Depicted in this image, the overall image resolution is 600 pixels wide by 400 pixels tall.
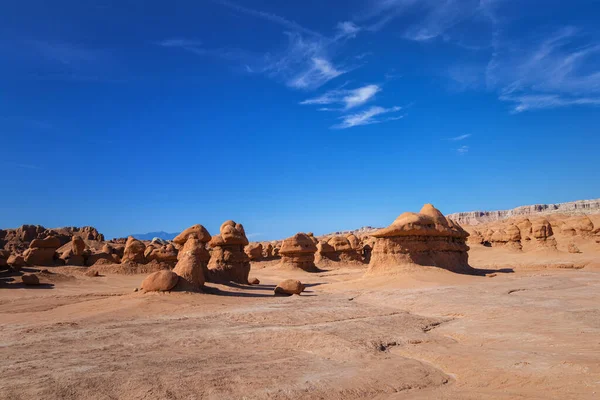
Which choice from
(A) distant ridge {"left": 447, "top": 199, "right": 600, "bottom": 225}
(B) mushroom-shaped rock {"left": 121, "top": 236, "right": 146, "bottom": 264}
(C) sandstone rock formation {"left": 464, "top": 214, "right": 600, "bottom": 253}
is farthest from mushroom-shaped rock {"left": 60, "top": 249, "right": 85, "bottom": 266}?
(A) distant ridge {"left": 447, "top": 199, "right": 600, "bottom": 225}

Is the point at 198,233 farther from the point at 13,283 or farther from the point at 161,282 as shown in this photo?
the point at 161,282

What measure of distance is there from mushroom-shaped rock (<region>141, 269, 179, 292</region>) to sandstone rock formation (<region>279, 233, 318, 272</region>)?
665 inches

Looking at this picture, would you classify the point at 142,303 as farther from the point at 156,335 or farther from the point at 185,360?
the point at 185,360

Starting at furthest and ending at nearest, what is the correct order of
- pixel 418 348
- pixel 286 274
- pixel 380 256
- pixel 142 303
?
pixel 286 274 → pixel 380 256 → pixel 142 303 → pixel 418 348

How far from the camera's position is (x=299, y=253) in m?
28.8

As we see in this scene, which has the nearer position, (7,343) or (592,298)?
(7,343)

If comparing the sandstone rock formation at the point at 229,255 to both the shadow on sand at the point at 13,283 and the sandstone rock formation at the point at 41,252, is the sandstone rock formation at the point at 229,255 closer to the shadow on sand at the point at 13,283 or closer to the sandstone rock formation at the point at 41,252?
the shadow on sand at the point at 13,283

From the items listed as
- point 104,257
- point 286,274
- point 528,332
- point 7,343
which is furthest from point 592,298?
point 104,257

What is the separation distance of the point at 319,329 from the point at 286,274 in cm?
1996

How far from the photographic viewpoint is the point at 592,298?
1060 cm

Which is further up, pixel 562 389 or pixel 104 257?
pixel 104 257

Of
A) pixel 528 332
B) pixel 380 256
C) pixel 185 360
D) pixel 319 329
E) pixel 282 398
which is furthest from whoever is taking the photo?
pixel 380 256

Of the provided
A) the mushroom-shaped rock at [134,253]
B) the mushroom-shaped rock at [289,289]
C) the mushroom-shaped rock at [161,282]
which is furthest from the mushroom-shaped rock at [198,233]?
the mushroom-shaped rock at [161,282]

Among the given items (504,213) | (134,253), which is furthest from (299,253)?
(504,213)
